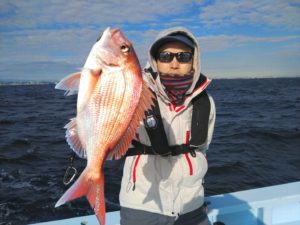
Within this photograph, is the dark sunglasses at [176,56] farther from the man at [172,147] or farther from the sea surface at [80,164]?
the sea surface at [80,164]

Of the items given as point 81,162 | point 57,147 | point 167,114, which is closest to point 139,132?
point 167,114

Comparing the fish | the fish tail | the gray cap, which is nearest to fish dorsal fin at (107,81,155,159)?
the fish

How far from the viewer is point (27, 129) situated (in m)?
18.3

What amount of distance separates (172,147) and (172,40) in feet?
3.45

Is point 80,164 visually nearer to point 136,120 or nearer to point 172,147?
point 172,147

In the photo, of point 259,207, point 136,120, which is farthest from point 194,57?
point 259,207

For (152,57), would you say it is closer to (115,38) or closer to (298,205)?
(115,38)

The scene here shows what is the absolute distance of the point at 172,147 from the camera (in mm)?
3219

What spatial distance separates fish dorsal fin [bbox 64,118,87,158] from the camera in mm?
2137

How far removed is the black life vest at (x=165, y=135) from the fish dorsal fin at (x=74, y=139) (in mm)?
933

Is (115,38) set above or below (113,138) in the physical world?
above

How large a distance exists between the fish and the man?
101 cm

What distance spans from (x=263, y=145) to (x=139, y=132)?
12.3 meters

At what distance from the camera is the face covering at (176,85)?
323 cm
